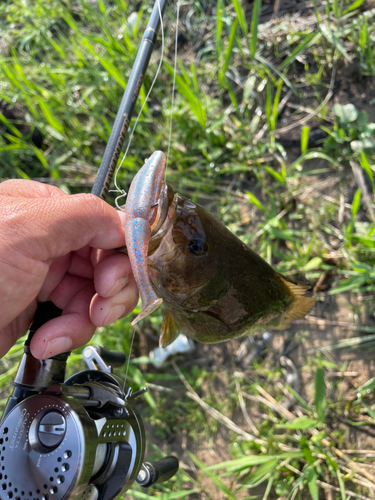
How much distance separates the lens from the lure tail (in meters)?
1.24

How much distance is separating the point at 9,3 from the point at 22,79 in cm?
214

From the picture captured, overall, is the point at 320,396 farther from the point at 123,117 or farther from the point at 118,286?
the point at 123,117

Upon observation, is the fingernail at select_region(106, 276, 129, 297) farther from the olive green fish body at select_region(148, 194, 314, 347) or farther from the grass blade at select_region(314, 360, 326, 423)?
the grass blade at select_region(314, 360, 326, 423)

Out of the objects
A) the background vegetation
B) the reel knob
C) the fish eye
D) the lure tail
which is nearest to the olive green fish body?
the fish eye

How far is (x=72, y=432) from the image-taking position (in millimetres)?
1272

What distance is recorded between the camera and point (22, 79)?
3.56 m

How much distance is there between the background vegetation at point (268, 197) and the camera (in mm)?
2516

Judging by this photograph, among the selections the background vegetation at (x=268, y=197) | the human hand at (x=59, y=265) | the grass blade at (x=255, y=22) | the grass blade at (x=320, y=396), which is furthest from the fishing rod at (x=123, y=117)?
the grass blade at (x=320, y=396)

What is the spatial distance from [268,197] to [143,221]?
2.11 metres

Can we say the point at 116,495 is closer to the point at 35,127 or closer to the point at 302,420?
the point at 302,420

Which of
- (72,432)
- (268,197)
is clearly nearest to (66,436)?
(72,432)

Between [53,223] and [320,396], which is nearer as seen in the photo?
[53,223]

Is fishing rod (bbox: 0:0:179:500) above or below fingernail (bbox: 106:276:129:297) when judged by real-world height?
below

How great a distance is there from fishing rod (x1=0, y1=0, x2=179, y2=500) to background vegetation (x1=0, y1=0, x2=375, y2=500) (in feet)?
3.56
